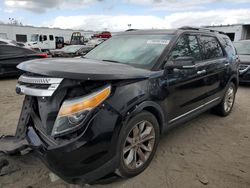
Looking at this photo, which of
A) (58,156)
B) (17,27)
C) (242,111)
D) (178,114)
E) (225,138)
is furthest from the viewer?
(17,27)

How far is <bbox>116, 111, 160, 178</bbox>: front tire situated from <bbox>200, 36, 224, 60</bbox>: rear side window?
182cm

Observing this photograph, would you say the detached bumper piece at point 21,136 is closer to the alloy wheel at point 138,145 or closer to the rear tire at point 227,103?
the alloy wheel at point 138,145

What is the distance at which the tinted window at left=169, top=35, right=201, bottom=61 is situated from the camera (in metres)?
3.25

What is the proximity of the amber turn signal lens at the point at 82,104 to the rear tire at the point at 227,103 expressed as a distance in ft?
11.2

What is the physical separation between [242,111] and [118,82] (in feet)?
13.8

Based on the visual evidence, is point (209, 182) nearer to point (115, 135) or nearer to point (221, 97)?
point (115, 135)

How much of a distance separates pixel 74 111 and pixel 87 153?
414 mm

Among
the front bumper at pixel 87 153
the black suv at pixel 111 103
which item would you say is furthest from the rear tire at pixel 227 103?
the front bumper at pixel 87 153

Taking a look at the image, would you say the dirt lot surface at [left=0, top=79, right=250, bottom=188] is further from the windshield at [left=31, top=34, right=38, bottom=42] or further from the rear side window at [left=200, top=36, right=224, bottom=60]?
the windshield at [left=31, top=34, right=38, bottom=42]

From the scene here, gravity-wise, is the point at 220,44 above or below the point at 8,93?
above

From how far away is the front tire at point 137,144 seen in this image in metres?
2.50

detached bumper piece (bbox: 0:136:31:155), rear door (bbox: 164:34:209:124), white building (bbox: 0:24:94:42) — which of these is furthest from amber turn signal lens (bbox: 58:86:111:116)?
white building (bbox: 0:24:94:42)

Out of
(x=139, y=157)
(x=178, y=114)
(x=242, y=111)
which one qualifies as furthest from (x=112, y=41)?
(x=242, y=111)

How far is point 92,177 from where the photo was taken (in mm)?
2289
